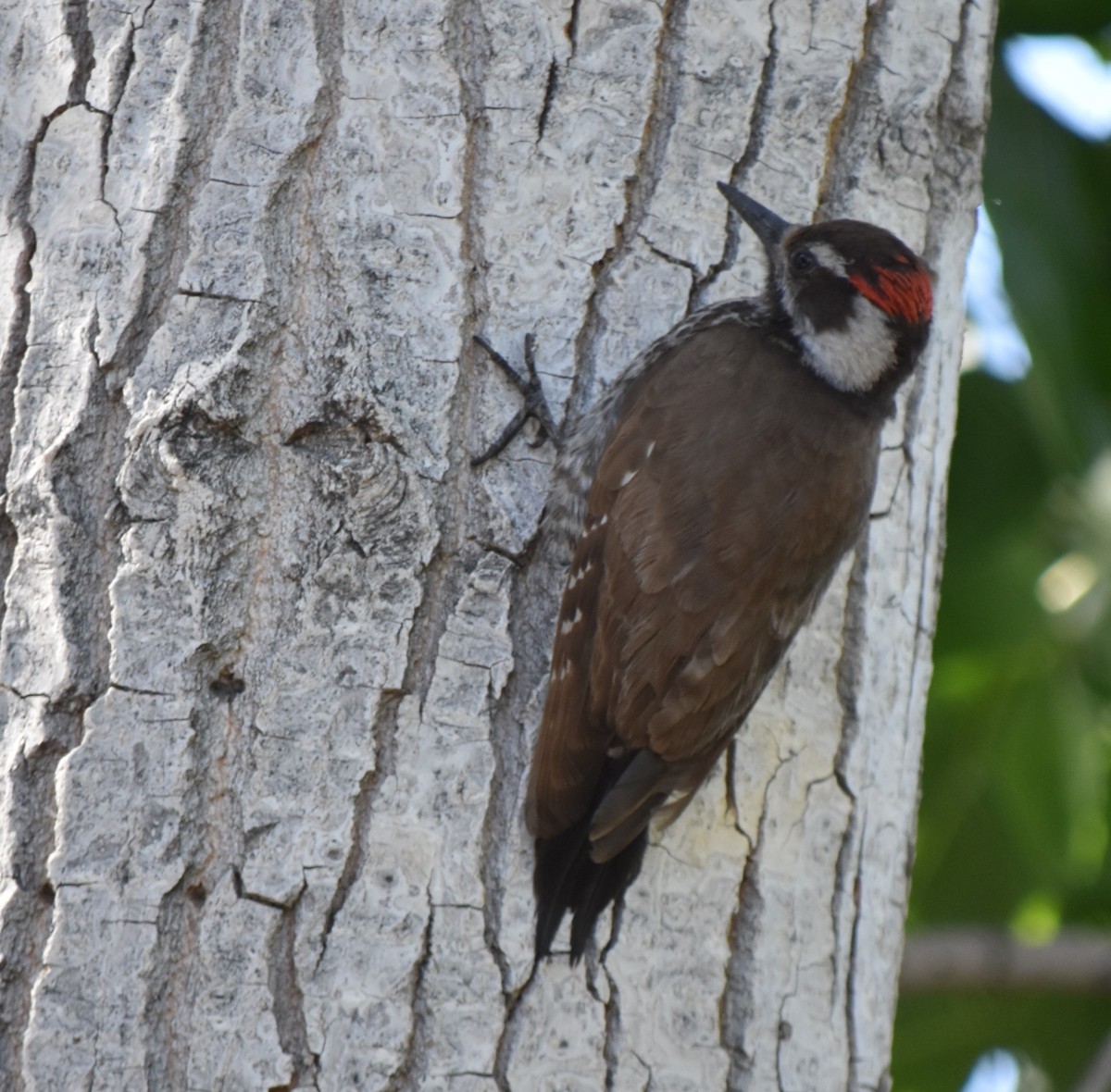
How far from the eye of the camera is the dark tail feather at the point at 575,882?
5.93 ft

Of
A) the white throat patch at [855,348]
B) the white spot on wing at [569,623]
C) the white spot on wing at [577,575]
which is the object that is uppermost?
the white throat patch at [855,348]

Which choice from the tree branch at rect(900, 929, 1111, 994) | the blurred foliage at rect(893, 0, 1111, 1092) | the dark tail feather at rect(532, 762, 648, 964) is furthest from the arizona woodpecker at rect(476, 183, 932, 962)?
the tree branch at rect(900, 929, 1111, 994)

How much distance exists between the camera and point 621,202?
2.00 m

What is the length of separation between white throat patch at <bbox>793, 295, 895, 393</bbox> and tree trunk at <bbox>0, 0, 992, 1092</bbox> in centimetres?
29

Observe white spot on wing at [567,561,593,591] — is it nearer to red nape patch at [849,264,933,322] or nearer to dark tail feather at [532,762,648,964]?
dark tail feather at [532,762,648,964]

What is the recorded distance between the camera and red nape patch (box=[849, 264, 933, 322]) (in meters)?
2.15

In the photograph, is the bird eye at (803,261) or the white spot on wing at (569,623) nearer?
the white spot on wing at (569,623)

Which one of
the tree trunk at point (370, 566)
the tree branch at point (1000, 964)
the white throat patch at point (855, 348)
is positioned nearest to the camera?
the tree trunk at point (370, 566)

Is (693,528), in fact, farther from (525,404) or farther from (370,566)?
(370,566)

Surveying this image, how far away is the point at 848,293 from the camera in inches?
91.8

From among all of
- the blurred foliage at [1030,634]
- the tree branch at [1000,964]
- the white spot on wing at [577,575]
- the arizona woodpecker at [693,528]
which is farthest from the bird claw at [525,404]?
the tree branch at [1000,964]

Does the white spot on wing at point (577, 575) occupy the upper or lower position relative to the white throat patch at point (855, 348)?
lower

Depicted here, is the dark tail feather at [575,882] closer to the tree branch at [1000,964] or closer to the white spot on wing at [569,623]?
the white spot on wing at [569,623]

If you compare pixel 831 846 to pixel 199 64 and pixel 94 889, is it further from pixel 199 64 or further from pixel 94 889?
pixel 199 64
